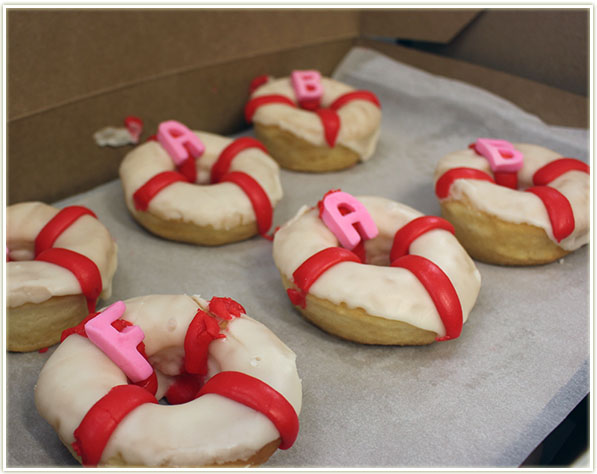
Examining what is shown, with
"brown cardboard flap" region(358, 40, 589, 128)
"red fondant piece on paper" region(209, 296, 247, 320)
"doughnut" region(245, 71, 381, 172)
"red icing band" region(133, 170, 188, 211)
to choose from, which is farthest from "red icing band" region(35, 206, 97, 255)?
"brown cardboard flap" region(358, 40, 589, 128)

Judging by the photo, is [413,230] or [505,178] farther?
[505,178]

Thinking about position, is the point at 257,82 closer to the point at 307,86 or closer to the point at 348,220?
the point at 307,86

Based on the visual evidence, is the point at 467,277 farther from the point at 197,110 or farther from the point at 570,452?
the point at 197,110

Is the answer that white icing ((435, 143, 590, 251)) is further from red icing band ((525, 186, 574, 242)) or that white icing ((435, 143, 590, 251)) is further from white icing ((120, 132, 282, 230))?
white icing ((120, 132, 282, 230))

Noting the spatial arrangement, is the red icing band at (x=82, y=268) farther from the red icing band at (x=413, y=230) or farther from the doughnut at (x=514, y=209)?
the doughnut at (x=514, y=209)

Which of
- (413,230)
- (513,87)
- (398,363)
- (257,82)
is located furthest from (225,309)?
(513,87)

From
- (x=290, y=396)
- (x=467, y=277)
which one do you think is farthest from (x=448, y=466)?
(x=467, y=277)

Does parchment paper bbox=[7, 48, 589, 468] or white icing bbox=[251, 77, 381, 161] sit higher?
white icing bbox=[251, 77, 381, 161]

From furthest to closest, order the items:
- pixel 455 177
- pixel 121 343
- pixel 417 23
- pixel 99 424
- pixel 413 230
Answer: pixel 417 23 < pixel 455 177 < pixel 413 230 < pixel 121 343 < pixel 99 424
